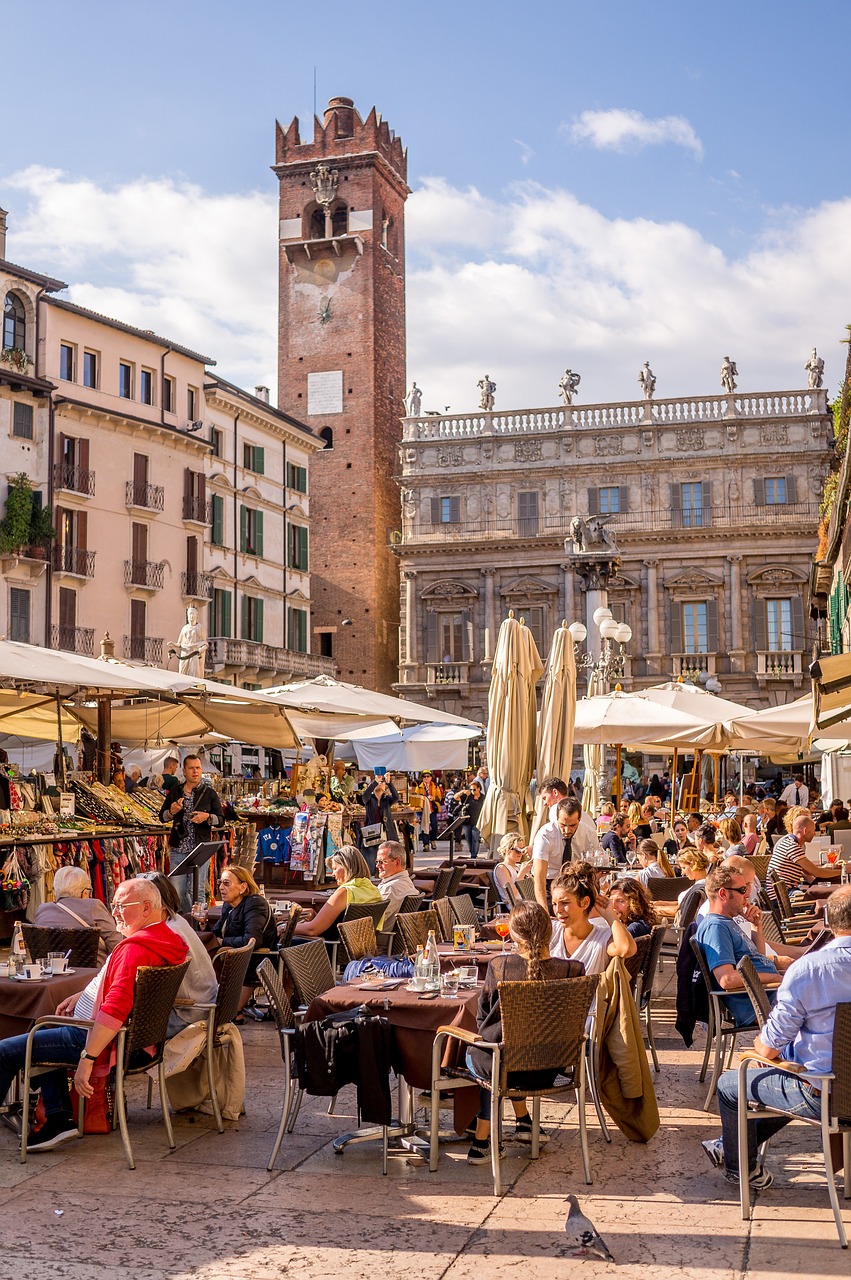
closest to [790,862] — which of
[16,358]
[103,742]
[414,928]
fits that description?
[414,928]

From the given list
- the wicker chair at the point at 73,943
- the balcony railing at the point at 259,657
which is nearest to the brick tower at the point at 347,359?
the balcony railing at the point at 259,657

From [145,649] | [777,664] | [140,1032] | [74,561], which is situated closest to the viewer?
[140,1032]

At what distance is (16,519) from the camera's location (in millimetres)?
30719

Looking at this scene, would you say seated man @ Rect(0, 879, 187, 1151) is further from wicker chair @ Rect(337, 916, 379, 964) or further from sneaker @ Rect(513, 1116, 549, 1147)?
sneaker @ Rect(513, 1116, 549, 1147)

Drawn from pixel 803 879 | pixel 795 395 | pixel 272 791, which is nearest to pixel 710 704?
pixel 803 879

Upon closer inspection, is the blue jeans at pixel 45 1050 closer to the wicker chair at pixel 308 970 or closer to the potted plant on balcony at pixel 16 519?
the wicker chair at pixel 308 970

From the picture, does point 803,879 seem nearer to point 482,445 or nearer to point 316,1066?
point 316,1066

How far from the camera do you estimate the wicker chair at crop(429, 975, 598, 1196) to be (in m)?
5.58

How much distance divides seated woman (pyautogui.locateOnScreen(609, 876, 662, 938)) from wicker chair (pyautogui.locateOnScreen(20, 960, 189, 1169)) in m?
2.61

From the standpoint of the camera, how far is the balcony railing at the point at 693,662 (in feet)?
146

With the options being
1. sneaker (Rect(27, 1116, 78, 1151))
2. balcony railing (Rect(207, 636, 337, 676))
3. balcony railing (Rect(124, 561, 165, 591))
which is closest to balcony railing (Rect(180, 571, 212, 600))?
balcony railing (Rect(124, 561, 165, 591))

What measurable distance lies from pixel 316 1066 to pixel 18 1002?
1.53 metres

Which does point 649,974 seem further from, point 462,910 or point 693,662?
point 693,662

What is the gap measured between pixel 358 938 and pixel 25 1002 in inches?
82.1
